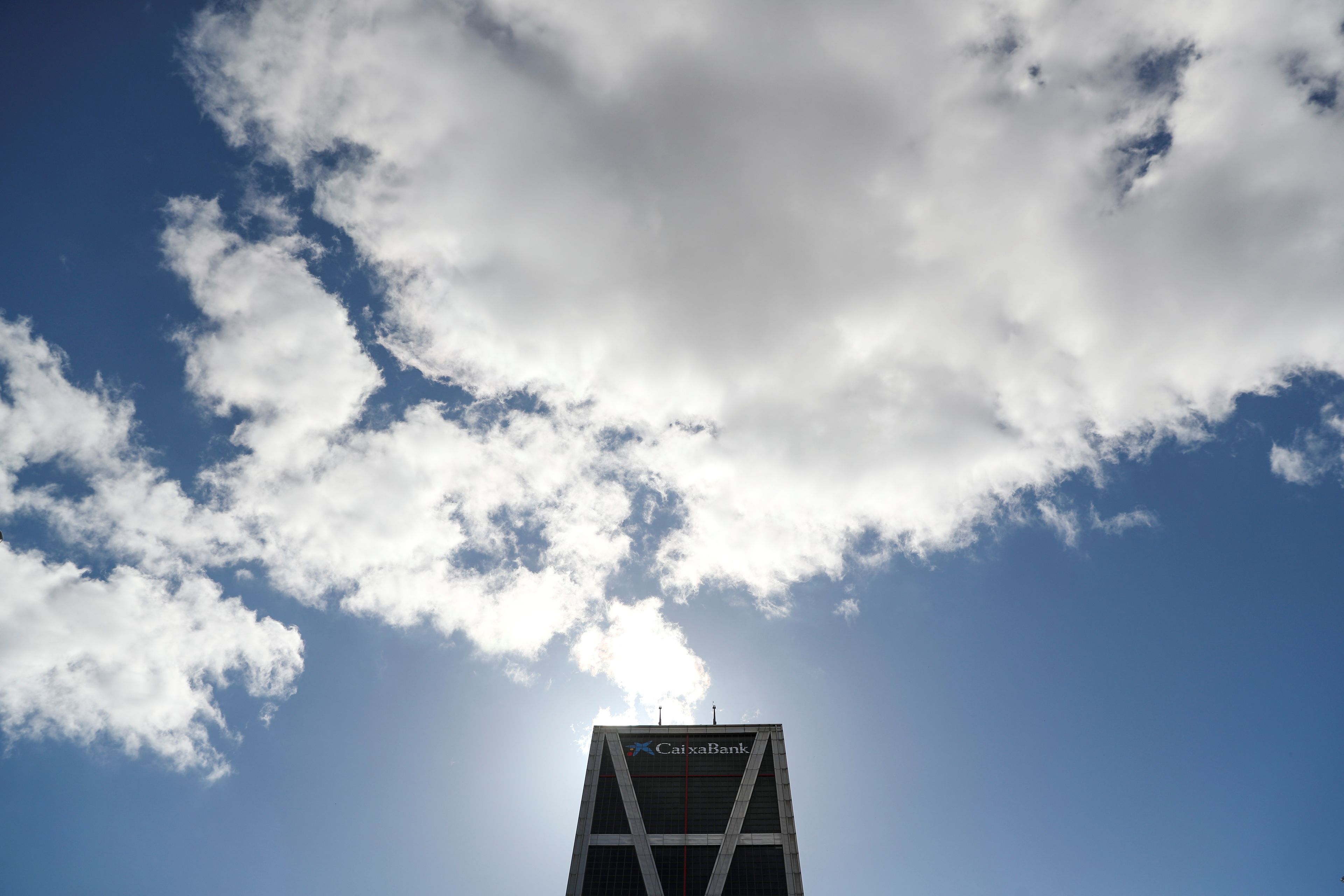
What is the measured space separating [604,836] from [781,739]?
33595 mm

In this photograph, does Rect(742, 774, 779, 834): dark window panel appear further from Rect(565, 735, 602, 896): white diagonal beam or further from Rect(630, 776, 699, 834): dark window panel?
Rect(565, 735, 602, 896): white diagonal beam

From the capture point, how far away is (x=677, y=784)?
11425 cm

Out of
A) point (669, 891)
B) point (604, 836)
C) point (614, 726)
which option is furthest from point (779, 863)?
point (614, 726)

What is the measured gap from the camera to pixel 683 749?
119562 millimetres

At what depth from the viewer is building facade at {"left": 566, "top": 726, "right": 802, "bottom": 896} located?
103875 millimetres

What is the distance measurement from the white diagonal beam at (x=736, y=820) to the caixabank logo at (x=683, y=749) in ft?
7.28

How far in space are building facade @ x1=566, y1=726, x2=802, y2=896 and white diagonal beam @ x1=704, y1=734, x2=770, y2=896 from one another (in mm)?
117

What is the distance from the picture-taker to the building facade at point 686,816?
104 metres

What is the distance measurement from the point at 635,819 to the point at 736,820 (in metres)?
16.1

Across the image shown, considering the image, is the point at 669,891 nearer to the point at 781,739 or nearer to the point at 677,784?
the point at 677,784

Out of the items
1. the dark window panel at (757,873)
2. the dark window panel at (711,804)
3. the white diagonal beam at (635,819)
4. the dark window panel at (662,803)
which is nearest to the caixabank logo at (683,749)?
the white diagonal beam at (635,819)

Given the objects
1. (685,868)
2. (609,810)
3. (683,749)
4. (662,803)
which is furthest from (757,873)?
(609,810)

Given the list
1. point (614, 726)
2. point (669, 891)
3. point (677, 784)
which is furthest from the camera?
point (614, 726)

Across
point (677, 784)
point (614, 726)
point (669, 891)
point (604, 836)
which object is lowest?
point (669, 891)
